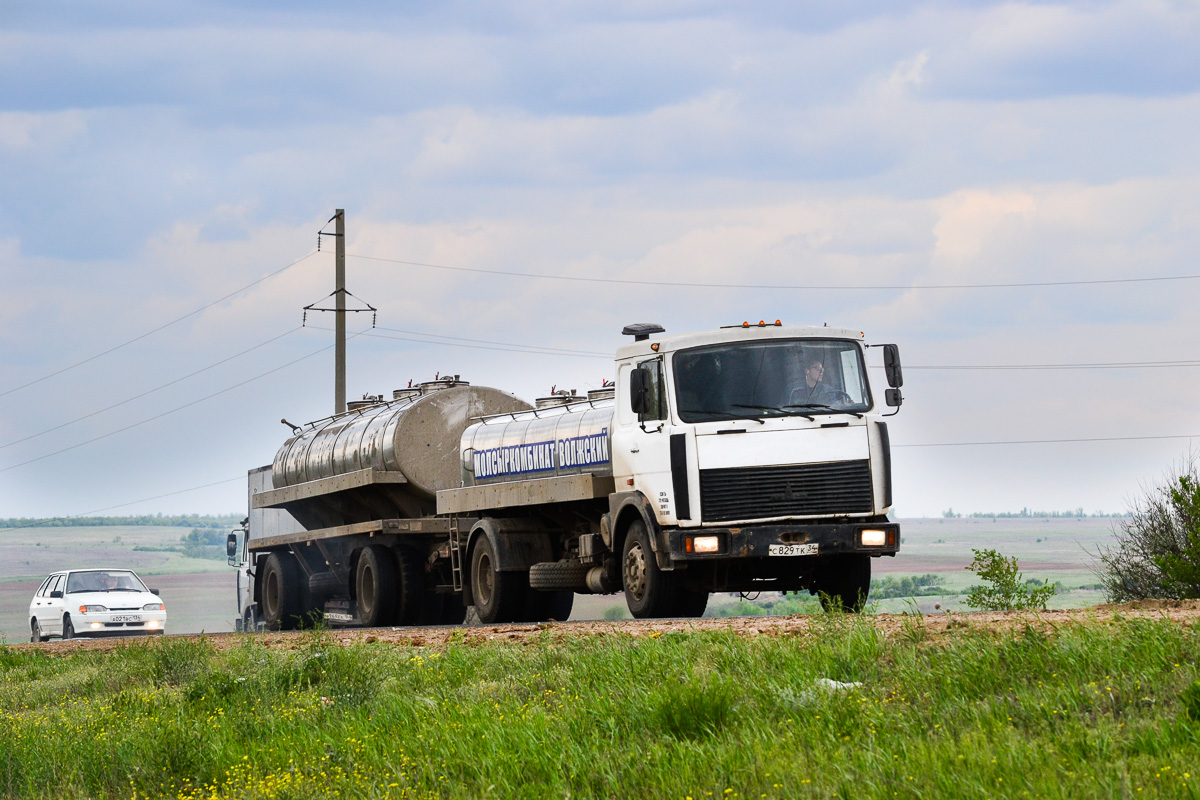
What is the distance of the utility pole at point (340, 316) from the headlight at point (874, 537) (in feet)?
80.7

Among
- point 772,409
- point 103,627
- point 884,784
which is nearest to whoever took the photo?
point 884,784

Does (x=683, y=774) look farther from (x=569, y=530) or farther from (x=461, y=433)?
(x=461, y=433)

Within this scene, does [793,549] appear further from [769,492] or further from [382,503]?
[382,503]

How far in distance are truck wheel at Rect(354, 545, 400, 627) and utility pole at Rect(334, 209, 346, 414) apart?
51.9 ft

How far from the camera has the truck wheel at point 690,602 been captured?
1516 centimetres

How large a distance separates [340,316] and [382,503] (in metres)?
19.7

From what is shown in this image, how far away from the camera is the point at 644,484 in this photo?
15.0m

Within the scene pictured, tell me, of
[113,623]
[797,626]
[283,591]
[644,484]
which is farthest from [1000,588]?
[113,623]

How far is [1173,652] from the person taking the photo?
7133 millimetres

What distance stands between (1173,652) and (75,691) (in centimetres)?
912

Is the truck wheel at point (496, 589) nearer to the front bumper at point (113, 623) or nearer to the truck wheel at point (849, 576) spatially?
the truck wheel at point (849, 576)

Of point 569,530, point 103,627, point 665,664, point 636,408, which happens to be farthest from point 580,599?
point 665,664

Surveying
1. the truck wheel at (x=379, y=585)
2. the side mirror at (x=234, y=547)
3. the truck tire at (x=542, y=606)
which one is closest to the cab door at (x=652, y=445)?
the truck tire at (x=542, y=606)

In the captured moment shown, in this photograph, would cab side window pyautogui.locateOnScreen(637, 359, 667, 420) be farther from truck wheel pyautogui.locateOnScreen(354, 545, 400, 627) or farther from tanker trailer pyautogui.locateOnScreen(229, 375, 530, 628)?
truck wheel pyautogui.locateOnScreen(354, 545, 400, 627)
